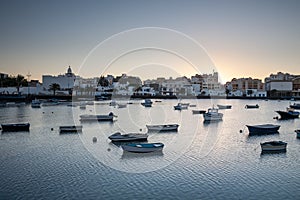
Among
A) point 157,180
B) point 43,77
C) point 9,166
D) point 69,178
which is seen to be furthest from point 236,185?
point 43,77

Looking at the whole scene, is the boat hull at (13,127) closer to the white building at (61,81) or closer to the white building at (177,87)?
the white building at (61,81)

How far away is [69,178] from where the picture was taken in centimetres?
1048

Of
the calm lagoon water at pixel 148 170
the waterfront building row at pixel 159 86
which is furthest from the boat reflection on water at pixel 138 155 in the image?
the waterfront building row at pixel 159 86

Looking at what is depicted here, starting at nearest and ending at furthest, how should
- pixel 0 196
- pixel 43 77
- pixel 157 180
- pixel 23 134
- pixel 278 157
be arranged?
pixel 0 196 → pixel 157 180 → pixel 278 157 → pixel 23 134 → pixel 43 77

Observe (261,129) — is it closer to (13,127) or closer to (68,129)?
(68,129)

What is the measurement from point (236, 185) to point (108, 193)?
12.8 ft

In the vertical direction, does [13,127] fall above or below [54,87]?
below

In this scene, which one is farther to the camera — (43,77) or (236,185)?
(43,77)

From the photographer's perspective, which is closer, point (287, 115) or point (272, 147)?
point (272, 147)

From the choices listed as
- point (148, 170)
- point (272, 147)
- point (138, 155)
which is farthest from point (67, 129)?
point (272, 147)

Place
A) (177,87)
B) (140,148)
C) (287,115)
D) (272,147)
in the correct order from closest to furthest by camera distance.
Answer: (140,148) < (272,147) < (287,115) < (177,87)

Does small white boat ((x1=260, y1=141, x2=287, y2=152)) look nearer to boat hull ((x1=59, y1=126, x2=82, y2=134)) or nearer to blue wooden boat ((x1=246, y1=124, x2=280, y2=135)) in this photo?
blue wooden boat ((x1=246, y1=124, x2=280, y2=135))

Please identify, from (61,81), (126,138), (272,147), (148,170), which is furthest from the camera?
(61,81)

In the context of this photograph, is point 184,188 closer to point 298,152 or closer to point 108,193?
point 108,193
